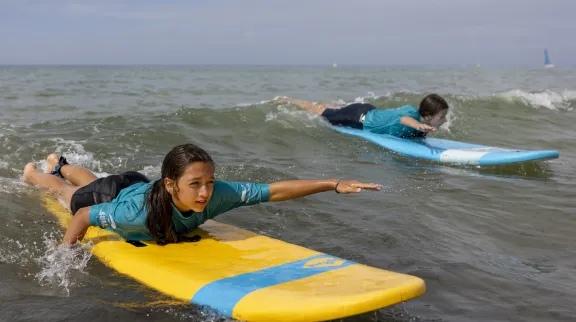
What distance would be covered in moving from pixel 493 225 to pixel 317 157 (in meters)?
3.74

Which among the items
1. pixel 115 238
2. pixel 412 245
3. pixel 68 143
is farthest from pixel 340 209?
pixel 68 143

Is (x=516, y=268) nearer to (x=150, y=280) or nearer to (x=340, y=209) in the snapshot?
(x=340, y=209)

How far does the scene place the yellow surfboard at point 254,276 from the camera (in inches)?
106

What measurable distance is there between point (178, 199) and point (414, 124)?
5.40 meters

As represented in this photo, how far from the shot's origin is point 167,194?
3600 mm

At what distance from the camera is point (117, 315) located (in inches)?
122

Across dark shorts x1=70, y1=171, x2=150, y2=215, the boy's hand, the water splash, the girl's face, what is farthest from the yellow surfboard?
the boy's hand

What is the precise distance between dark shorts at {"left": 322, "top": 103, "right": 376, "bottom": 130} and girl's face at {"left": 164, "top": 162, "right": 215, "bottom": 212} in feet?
21.8

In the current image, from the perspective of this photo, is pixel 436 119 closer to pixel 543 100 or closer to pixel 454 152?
pixel 454 152

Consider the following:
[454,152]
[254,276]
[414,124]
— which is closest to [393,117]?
[414,124]

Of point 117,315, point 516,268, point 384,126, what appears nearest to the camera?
point 117,315

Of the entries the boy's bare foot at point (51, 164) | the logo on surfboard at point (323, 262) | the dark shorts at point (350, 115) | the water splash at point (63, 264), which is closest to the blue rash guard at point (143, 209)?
the water splash at point (63, 264)

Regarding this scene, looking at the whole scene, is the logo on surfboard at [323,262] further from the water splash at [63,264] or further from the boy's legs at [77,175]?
the boy's legs at [77,175]

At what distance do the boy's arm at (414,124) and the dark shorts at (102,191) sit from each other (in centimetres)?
479
